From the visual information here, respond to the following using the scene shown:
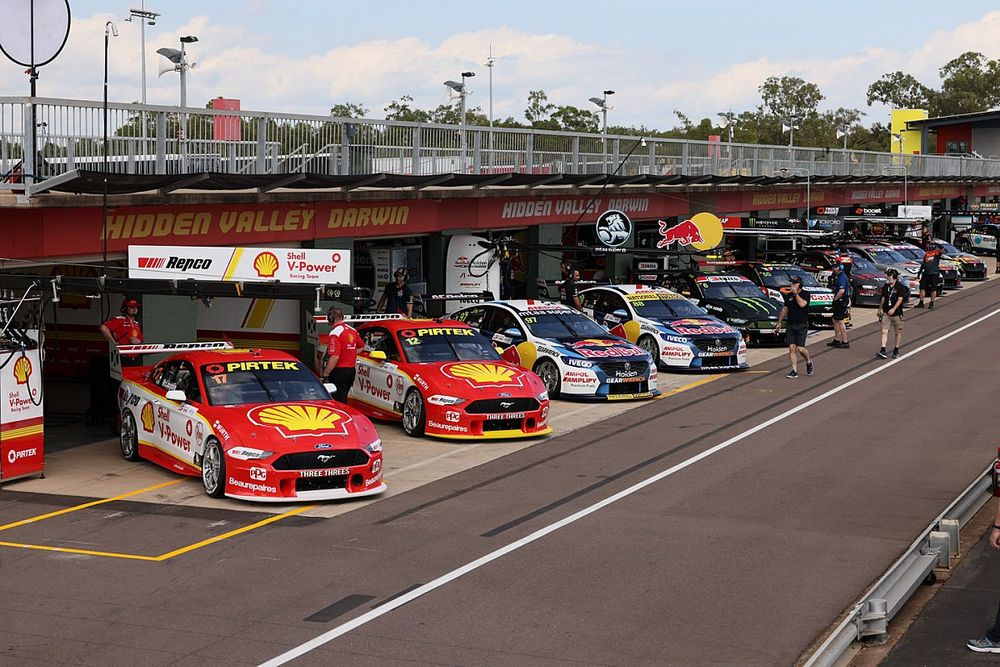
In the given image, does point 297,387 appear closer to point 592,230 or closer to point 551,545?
point 551,545

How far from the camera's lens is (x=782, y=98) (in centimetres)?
12500

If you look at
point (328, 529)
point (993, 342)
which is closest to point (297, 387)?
point (328, 529)

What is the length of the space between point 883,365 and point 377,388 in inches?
436

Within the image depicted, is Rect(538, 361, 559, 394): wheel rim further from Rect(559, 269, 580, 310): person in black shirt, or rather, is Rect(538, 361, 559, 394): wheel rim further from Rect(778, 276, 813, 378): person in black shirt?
Rect(559, 269, 580, 310): person in black shirt

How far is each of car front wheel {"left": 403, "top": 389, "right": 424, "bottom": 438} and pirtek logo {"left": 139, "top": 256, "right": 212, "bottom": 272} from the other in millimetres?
3318

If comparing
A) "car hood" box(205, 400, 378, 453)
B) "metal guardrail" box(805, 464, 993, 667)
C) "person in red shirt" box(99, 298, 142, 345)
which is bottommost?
"metal guardrail" box(805, 464, 993, 667)

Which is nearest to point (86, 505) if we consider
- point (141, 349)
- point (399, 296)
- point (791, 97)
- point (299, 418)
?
point (299, 418)

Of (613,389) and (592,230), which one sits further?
(592,230)

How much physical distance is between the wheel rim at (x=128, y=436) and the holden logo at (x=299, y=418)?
2.51 metres

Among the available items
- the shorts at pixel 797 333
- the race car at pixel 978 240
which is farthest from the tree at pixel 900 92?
the shorts at pixel 797 333

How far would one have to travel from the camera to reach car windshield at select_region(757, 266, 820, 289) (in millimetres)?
32031

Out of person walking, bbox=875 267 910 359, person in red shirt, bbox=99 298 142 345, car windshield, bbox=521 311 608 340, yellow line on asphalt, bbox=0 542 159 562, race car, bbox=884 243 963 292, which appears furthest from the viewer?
race car, bbox=884 243 963 292

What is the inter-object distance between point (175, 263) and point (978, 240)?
5288 cm

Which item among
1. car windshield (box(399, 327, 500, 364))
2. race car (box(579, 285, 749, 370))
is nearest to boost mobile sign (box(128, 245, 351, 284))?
car windshield (box(399, 327, 500, 364))
